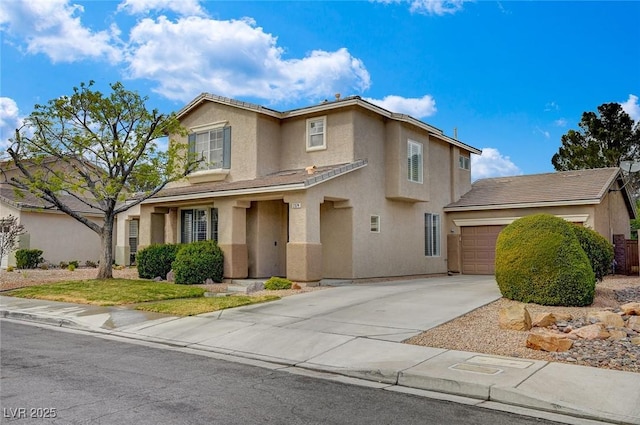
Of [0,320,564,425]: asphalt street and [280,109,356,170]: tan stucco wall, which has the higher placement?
[280,109,356,170]: tan stucco wall

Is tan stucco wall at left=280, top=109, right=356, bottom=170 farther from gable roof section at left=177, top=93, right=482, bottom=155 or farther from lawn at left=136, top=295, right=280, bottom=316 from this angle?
lawn at left=136, top=295, right=280, bottom=316

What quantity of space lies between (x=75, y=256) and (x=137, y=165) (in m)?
13.1

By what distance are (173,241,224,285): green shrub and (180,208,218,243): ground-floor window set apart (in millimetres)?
1761

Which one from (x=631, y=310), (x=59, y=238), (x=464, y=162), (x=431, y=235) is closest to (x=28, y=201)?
(x=59, y=238)

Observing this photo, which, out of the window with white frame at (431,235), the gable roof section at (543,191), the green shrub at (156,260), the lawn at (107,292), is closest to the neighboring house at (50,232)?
the green shrub at (156,260)

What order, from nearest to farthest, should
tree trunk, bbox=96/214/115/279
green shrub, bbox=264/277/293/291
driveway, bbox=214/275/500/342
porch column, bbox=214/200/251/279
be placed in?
driveway, bbox=214/275/500/342
green shrub, bbox=264/277/293/291
porch column, bbox=214/200/251/279
tree trunk, bbox=96/214/115/279

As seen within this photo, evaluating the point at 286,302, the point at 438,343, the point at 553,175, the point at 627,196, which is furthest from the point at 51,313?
the point at 627,196

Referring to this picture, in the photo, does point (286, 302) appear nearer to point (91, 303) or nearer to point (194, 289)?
point (194, 289)

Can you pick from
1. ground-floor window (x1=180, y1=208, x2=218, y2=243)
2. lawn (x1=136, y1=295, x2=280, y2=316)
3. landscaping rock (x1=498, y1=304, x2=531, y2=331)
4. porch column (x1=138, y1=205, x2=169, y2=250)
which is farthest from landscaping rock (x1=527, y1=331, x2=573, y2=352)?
porch column (x1=138, y1=205, x2=169, y2=250)

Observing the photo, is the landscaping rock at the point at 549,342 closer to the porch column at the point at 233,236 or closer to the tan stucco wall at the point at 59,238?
the porch column at the point at 233,236

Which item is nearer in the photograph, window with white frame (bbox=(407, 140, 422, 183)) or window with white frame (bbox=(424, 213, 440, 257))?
window with white frame (bbox=(407, 140, 422, 183))

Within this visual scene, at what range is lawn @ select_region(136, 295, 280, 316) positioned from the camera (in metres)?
12.9

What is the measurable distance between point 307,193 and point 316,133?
424 cm

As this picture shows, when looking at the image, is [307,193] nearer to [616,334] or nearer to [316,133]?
[316,133]
